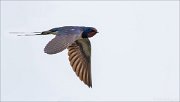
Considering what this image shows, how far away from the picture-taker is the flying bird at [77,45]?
17.2 ft

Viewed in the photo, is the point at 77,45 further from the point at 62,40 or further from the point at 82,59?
the point at 62,40

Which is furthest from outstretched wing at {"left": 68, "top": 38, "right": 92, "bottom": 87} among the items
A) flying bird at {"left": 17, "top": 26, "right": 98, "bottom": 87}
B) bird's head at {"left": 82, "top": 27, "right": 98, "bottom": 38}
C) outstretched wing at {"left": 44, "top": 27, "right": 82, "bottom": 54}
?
outstretched wing at {"left": 44, "top": 27, "right": 82, "bottom": 54}

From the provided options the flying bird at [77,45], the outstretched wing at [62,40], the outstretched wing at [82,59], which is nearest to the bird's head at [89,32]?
the flying bird at [77,45]

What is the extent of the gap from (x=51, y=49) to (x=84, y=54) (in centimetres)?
190

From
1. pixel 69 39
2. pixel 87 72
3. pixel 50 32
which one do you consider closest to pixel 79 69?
pixel 87 72

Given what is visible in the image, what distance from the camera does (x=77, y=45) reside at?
6797 millimetres

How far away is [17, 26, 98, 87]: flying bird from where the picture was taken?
206 inches

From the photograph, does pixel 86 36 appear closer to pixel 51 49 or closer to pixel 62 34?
pixel 62 34

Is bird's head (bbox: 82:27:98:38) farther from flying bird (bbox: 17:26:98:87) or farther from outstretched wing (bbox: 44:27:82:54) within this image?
outstretched wing (bbox: 44:27:82:54)

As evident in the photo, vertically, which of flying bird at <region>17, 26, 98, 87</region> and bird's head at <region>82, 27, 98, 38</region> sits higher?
bird's head at <region>82, 27, 98, 38</region>

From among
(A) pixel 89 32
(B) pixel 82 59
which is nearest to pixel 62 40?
(A) pixel 89 32

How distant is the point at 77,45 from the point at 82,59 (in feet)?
0.52

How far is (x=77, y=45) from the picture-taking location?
6797mm

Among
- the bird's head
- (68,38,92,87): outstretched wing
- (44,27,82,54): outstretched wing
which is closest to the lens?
(44,27,82,54): outstretched wing
